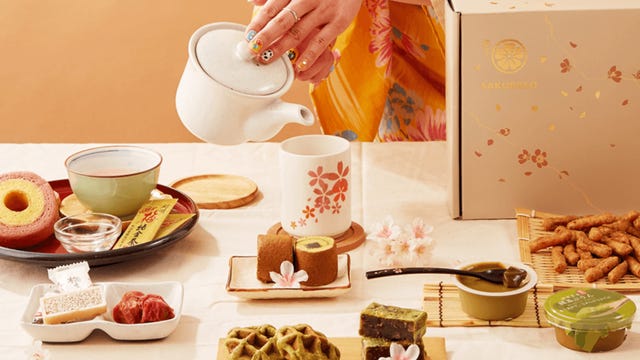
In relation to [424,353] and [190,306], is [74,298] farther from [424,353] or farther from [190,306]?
[424,353]

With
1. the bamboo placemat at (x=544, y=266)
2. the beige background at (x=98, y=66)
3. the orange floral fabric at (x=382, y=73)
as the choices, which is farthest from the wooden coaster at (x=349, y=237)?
the beige background at (x=98, y=66)

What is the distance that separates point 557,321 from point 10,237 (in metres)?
0.75

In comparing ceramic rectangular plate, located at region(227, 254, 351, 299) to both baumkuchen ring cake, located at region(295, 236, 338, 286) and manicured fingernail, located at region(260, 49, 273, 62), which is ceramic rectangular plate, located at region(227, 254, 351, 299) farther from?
manicured fingernail, located at region(260, 49, 273, 62)

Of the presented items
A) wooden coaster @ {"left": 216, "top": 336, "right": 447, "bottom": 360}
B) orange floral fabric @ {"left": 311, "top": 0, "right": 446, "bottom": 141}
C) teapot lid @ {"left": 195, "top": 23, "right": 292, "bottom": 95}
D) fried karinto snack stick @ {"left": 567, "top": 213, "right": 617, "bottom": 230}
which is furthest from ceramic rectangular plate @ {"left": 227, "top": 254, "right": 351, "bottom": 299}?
orange floral fabric @ {"left": 311, "top": 0, "right": 446, "bottom": 141}

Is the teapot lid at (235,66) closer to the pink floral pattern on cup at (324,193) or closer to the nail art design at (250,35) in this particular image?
the nail art design at (250,35)

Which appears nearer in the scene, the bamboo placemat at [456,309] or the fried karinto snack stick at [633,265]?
the bamboo placemat at [456,309]

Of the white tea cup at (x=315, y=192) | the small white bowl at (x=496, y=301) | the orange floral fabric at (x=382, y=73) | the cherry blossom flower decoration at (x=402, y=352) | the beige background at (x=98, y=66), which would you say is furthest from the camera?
the beige background at (x=98, y=66)

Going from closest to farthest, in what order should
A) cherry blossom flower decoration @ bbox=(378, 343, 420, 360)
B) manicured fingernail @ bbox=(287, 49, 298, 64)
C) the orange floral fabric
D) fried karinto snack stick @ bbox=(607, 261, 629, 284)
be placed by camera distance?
cherry blossom flower decoration @ bbox=(378, 343, 420, 360) → fried karinto snack stick @ bbox=(607, 261, 629, 284) → manicured fingernail @ bbox=(287, 49, 298, 64) → the orange floral fabric

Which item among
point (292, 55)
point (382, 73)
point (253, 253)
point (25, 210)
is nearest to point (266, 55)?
point (292, 55)

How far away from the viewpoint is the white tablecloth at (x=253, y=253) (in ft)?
3.85

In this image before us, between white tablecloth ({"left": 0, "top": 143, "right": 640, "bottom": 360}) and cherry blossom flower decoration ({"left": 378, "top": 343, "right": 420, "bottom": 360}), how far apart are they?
0.09 m

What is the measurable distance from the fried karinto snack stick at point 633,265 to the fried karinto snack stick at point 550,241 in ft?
0.30

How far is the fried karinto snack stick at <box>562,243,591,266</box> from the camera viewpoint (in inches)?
53.4

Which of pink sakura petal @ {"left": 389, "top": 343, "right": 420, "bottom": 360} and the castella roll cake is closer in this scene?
pink sakura petal @ {"left": 389, "top": 343, "right": 420, "bottom": 360}
